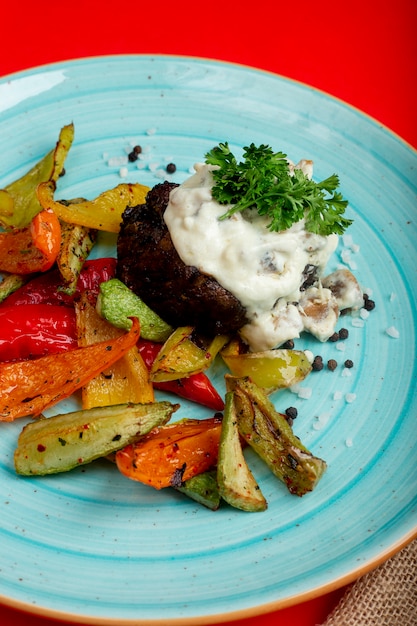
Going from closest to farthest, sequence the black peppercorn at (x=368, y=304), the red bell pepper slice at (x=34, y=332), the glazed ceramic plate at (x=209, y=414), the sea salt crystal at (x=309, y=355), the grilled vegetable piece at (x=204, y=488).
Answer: the glazed ceramic plate at (x=209, y=414)
the grilled vegetable piece at (x=204, y=488)
the red bell pepper slice at (x=34, y=332)
the sea salt crystal at (x=309, y=355)
the black peppercorn at (x=368, y=304)

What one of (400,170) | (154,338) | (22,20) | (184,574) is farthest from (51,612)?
(22,20)

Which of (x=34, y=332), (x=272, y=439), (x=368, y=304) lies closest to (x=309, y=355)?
(x=368, y=304)

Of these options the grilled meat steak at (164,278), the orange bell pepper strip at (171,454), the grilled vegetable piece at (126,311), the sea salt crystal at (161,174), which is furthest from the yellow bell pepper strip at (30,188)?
the orange bell pepper strip at (171,454)

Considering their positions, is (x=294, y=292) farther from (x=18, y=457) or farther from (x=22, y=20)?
(x=22, y=20)

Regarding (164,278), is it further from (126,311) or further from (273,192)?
(273,192)

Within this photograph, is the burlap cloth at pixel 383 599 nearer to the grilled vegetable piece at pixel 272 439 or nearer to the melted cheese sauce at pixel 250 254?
the grilled vegetable piece at pixel 272 439
